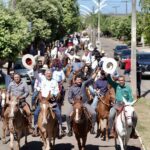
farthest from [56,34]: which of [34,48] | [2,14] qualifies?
[2,14]

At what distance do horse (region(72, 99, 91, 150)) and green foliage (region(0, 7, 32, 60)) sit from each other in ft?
56.0

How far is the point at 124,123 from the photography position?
14141 mm

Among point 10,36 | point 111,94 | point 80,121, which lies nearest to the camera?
point 80,121

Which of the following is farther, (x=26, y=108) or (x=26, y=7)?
(x=26, y=7)

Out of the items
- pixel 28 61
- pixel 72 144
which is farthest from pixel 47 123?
pixel 28 61

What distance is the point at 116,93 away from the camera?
15.3 m

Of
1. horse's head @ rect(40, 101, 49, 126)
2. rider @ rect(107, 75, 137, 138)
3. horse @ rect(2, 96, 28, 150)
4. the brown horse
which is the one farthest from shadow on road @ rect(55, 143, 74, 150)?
horse's head @ rect(40, 101, 49, 126)

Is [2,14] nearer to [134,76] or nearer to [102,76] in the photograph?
[134,76]

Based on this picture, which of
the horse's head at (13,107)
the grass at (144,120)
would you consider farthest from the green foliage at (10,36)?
the horse's head at (13,107)

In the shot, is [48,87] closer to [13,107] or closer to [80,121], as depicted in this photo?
[13,107]

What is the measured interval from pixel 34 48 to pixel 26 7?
16.1 feet

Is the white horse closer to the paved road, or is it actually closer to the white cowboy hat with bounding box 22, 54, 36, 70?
the paved road

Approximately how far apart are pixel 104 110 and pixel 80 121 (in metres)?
2.95

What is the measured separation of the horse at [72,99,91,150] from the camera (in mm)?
14117
